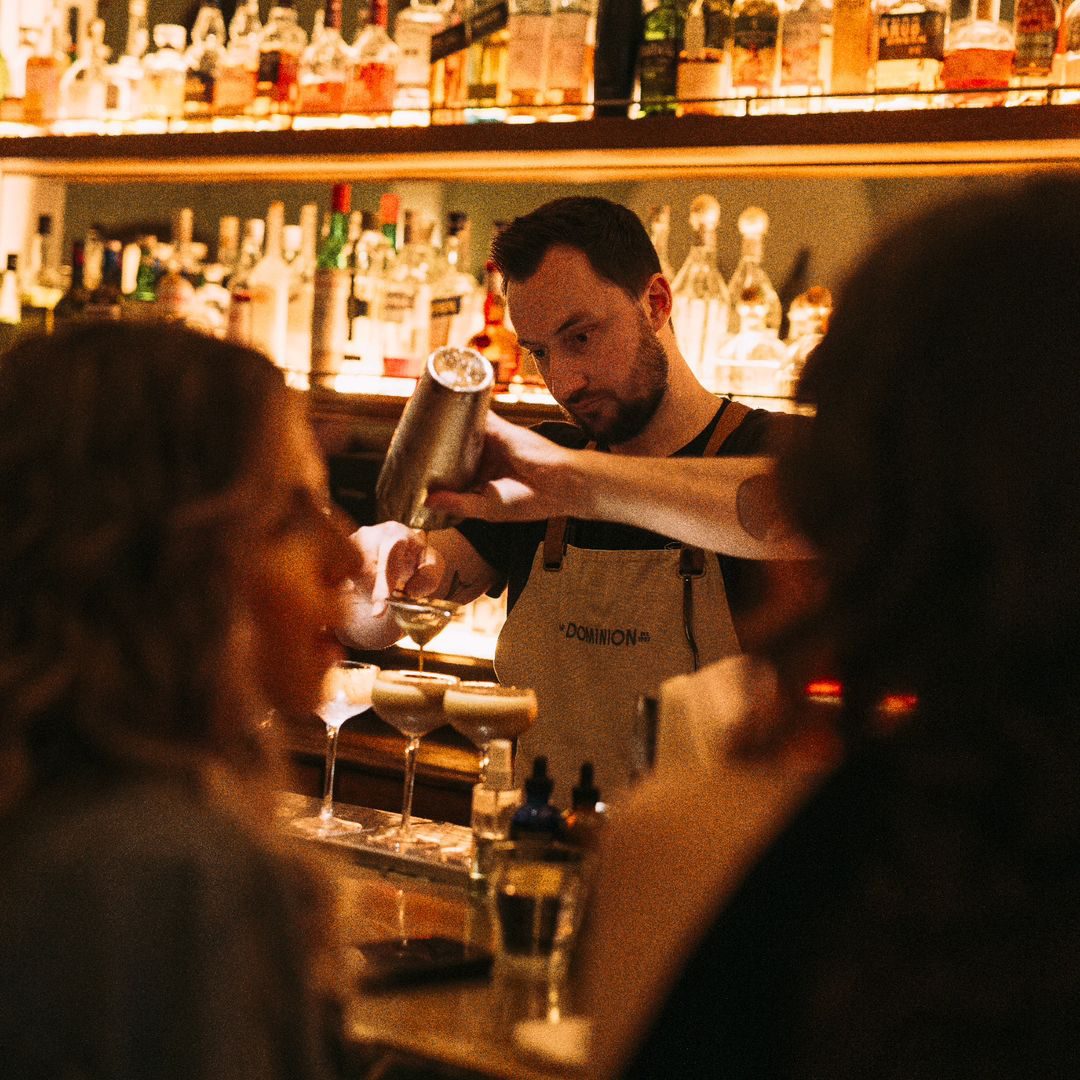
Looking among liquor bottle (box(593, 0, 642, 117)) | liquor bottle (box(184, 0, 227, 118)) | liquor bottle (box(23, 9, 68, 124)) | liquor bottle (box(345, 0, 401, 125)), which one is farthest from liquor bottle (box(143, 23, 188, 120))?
liquor bottle (box(593, 0, 642, 117))

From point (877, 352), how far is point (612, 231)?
1.42 m

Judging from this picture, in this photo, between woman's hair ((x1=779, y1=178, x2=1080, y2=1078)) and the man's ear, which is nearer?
woman's hair ((x1=779, y1=178, x2=1080, y2=1078))

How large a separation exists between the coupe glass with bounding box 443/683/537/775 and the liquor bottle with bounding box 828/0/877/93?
1144mm

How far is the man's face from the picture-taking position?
2094 millimetres

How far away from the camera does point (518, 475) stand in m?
1.75

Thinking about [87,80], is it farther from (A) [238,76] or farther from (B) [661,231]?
(B) [661,231]

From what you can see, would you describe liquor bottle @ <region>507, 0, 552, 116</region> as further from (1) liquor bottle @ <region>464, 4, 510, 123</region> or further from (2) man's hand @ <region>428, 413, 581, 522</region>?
(2) man's hand @ <region>428, 413, 581, 522</region>

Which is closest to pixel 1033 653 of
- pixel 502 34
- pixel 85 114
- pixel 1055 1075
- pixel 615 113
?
pixel 1055 1075

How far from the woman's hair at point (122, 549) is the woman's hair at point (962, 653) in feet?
1.09

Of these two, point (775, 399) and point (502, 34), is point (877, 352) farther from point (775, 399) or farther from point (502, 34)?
point (502, 34)

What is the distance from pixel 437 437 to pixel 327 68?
1.46 m

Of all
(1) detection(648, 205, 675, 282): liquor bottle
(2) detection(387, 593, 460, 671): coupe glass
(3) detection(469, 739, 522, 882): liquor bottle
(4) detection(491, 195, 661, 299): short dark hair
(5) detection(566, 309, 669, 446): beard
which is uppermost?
(1) detection(648, 205, 675, 282): liquor bottle

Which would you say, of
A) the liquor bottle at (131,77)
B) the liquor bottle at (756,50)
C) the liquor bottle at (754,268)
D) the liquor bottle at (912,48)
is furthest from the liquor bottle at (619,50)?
the liquor bottle at (131,77)

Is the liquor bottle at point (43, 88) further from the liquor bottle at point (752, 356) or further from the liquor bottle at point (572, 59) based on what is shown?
the liquor bottle at point (752, 356)
